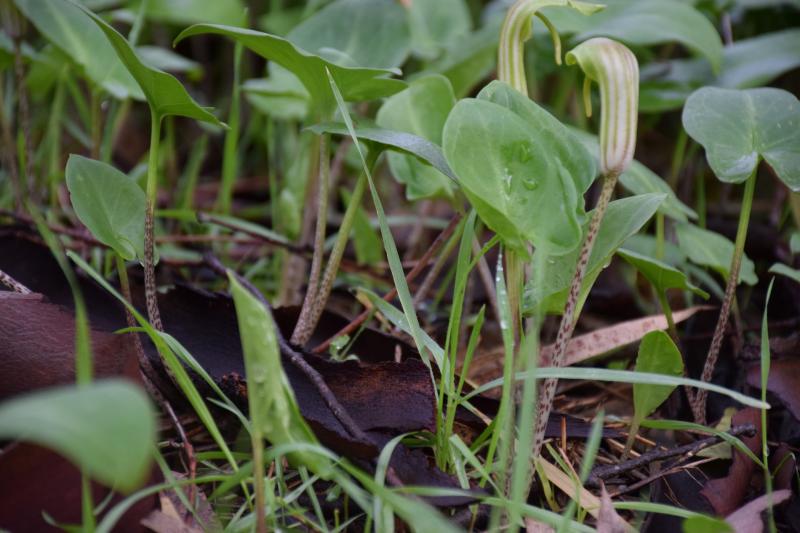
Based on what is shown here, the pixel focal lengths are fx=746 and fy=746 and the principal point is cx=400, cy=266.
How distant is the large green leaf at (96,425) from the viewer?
30cm

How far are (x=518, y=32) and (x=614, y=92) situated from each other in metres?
0.12

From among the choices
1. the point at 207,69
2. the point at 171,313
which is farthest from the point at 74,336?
the point at 207,69

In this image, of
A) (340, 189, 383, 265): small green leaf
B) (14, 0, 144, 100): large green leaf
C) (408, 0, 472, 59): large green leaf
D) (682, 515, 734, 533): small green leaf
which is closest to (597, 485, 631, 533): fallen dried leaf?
(682, 515, 734, 533): small green leaf

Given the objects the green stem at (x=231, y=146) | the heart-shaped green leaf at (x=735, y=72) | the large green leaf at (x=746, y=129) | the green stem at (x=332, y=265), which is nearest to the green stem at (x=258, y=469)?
the green stem at (x=332, y=265)

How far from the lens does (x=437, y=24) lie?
140cm

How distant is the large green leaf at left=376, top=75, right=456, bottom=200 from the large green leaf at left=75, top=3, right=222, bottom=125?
258 millimetres

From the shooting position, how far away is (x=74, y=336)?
621 mm

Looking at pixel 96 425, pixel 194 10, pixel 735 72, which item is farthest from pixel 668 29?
pixel 96 425

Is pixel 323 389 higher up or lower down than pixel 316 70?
lower down

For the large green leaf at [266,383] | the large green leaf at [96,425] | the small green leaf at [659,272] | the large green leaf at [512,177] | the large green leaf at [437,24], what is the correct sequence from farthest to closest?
the large green leaf at [437,24] → the small green leaf at [659,272] → the large green leaf at [512,177] → the large green leaf at [266,383] → the large green leaf at [96,425]

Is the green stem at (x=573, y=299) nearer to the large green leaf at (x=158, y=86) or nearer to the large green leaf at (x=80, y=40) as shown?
the large green leaf at (x=158, y=86)

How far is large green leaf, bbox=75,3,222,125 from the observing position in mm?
567

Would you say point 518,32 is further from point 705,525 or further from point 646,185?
point 705,525

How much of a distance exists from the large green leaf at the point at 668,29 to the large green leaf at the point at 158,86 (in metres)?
0.63
